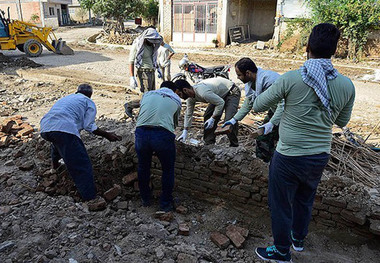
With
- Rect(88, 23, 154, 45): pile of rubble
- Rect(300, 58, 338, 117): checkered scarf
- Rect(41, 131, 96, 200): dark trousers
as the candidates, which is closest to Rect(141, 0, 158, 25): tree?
Rect(88, 23, 154, 45): pile of rubble

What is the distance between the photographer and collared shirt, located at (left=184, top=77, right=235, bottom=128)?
4113 mm

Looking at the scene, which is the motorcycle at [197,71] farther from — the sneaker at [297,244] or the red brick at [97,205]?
the sneaker at [297,244]

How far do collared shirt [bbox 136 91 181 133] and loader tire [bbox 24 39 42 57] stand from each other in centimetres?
1355

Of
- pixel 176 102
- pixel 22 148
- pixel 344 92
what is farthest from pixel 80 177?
pixel 344 92

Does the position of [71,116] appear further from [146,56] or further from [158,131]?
[146,56]

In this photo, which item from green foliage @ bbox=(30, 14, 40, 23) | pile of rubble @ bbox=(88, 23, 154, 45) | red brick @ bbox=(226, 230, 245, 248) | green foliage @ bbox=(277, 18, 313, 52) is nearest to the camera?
red brick @ bbox=(226, 230, 245, 248)

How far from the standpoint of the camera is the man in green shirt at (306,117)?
2230mm

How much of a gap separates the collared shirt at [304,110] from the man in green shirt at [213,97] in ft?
5.37

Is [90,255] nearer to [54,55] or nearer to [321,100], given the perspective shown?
[321,100]

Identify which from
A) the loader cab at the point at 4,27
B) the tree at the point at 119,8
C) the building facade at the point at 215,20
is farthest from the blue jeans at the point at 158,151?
the tree at the point at 119,8

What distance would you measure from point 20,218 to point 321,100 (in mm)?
3219

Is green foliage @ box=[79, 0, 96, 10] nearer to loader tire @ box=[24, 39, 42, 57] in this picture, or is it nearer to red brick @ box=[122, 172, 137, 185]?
loader tire @ box=[24, 39, 42, 57]

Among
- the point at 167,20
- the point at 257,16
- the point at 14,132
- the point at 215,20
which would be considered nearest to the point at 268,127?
the point at 14,132

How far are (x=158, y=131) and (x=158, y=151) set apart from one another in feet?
0.73
